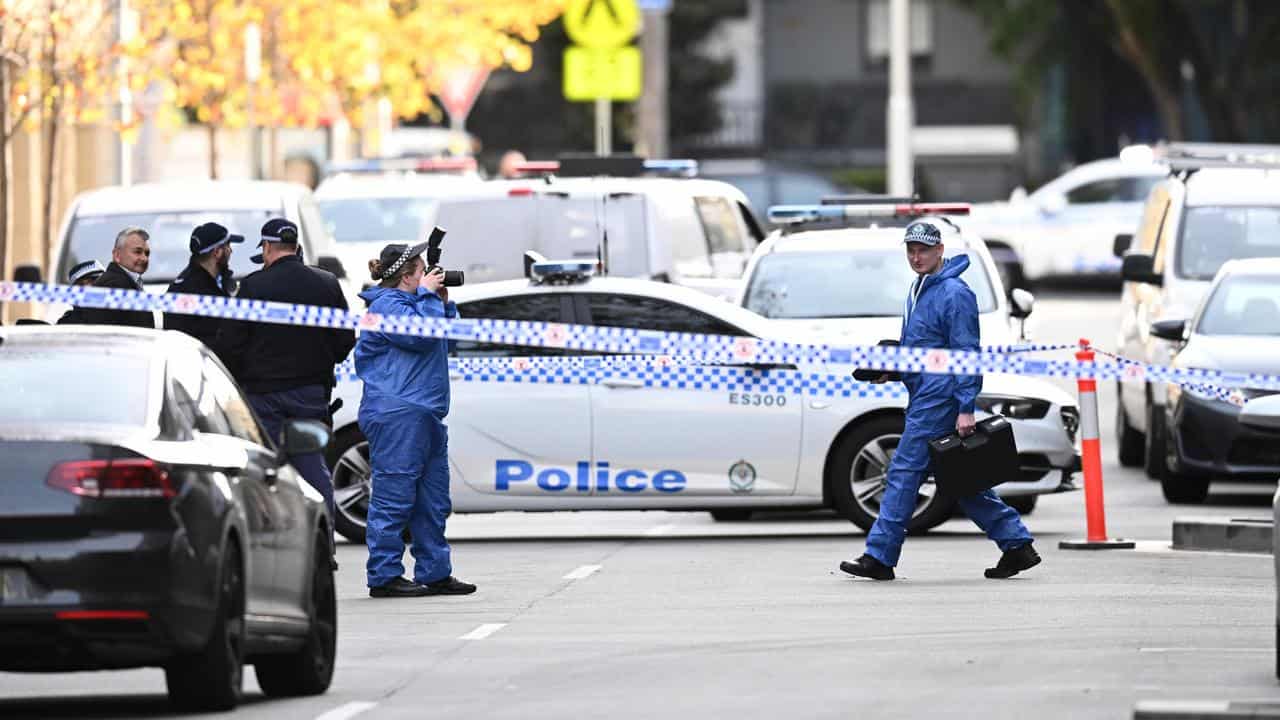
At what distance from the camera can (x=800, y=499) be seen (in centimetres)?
1795

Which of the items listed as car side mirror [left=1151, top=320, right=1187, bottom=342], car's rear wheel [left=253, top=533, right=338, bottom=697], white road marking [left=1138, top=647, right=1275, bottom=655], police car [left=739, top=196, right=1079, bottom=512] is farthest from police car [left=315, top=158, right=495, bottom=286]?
car's rear wheel [left=253, top=533, right=338, bottom=697]

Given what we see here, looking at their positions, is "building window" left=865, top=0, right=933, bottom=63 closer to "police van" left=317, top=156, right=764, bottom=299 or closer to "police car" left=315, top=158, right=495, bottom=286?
"police car" left=315, top=158, right=495, bottom=286

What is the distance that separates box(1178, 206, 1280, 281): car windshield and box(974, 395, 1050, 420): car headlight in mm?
4542

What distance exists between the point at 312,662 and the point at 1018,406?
7.27 metres

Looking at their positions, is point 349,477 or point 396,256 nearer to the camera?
point 396,256

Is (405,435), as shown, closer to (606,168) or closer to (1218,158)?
(606,168)

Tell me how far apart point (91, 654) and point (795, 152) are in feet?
182

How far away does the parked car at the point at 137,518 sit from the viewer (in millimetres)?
10172

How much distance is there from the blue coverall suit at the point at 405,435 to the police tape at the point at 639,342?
4.4 inches

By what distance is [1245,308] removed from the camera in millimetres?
20406

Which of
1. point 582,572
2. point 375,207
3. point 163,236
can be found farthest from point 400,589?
point 375,207

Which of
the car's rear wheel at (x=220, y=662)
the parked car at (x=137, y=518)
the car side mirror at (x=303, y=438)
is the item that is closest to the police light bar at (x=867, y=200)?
the car side mirror at (x=303, y=438)

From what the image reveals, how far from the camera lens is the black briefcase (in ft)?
50.5

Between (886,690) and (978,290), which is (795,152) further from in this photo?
(886,690)
